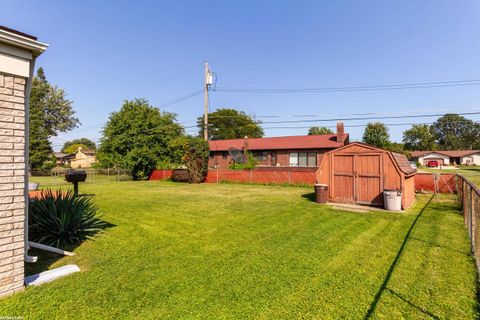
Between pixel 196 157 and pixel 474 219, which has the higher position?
pixel 196 157

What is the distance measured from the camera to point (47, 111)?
5144cm

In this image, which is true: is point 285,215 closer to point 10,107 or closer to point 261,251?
point 261,251

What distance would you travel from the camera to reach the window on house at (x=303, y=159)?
29781 mm

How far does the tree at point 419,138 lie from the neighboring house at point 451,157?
42.3 ft

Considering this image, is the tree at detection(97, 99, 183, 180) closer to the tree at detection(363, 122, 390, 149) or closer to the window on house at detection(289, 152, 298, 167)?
the window on house at detection(289, 152, 298, 167)

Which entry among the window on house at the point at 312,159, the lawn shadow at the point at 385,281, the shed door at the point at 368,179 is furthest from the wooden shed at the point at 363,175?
the window on house at the point at 312,159

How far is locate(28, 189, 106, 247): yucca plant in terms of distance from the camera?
6.31 meters

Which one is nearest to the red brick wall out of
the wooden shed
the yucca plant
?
the wooden shed

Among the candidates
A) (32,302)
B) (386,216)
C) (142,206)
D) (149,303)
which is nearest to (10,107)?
(32,302)

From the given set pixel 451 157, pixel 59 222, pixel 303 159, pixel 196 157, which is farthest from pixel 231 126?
pixel 59 222

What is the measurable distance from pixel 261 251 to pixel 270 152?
88.4 feet

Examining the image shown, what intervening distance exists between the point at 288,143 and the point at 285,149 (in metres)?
1.45

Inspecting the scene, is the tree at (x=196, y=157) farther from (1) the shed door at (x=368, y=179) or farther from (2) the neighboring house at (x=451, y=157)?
(2) the neighboring house at (x=451, y=157)

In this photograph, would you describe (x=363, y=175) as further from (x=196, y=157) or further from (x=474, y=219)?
(x=196, y=157)
